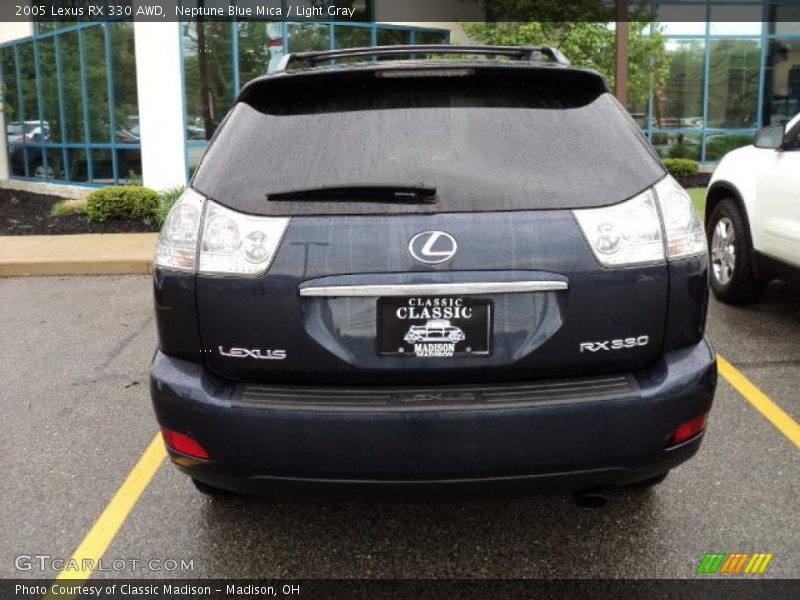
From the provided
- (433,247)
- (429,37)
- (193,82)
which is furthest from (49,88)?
(433,247)

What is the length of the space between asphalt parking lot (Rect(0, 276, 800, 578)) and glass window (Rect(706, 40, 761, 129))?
15131 millimetres

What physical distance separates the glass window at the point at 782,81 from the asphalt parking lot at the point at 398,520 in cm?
1572

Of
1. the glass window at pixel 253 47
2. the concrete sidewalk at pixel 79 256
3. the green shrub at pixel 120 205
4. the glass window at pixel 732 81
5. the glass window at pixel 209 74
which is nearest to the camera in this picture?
the concrete sidewalk at pixel 79 256

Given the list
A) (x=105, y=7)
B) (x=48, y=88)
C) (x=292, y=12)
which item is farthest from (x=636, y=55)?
(x=48, y=88)

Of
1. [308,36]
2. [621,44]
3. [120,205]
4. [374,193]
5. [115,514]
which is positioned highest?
[308,36]

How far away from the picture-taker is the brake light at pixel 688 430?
233 cm

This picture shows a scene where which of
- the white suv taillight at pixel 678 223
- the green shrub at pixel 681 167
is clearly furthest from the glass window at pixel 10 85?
the white suv taillight at pixel 678 223

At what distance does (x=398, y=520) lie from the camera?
118 inches

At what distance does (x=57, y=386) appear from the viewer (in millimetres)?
4668

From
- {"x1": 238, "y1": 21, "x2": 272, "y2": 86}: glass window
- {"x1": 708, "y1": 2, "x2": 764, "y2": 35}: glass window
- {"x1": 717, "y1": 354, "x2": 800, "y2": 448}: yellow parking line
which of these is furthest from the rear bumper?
{"x1": 708, "y1": 2, "x2": 764, "y2": 35}: glass window

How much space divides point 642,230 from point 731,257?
402 centimetres

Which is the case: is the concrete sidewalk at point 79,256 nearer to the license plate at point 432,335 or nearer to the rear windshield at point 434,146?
the rear windshield at point 434,146

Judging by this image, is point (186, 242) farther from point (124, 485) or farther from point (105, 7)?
point (105, 7)

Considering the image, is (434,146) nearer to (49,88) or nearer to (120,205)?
(120,205)
